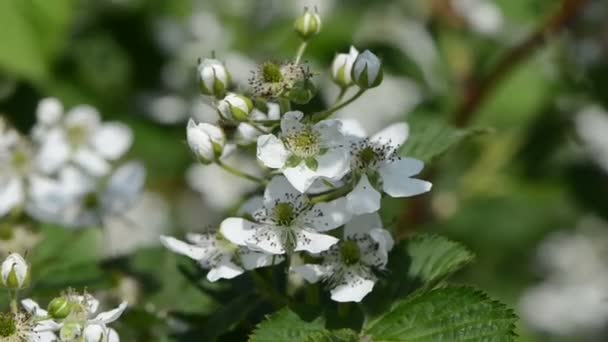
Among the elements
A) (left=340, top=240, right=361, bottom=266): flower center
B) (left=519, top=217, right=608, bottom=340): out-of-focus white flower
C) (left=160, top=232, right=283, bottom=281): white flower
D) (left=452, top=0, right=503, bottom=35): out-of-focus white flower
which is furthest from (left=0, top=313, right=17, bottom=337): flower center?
(left=519, top=217, right=608, bottom=340): out-of-focus white flower

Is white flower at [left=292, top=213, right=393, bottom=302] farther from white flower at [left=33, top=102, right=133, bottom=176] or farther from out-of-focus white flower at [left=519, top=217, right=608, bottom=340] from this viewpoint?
out-of-focus white flower at [left=519, top=217, right=608, bottom=340]

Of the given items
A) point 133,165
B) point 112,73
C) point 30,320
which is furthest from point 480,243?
point 30,320

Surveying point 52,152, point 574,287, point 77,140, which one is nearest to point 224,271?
point 52,152

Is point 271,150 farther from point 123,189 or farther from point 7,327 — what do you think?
point 123,189

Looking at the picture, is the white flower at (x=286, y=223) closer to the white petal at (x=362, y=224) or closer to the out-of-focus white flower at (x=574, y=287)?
the white petal at (x=362, y=224)

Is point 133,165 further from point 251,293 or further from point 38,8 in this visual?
point 251,293

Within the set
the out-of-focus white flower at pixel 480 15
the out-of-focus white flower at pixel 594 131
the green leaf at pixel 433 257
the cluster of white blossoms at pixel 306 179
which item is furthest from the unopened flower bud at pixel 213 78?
the out-of-focus white flower at pixel 594 131
